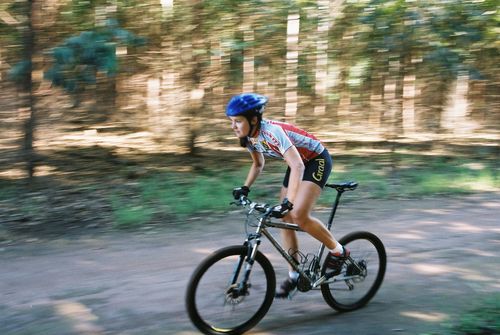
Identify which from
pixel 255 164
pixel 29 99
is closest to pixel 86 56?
pixel 29 99

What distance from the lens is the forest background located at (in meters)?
9.00

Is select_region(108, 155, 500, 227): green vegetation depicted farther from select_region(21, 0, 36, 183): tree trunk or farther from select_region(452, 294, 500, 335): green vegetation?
select_region(452, 294, 500, 335): green vegetation

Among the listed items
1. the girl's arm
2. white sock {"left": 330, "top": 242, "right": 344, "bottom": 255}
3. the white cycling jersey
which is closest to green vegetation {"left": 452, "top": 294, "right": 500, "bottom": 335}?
white sock {"left": 330, "top": 242, "right": 344, "bottom": 255}

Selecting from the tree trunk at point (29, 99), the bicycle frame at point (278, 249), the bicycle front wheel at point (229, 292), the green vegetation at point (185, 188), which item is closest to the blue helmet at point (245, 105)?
the bicycle frame at point (278, 249)

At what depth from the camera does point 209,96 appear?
11.1 m

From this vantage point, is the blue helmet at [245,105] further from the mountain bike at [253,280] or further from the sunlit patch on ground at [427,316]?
the sunlit patch on ground at [427,316]

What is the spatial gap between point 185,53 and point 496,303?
7.60m

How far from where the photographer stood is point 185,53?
35.2 ft

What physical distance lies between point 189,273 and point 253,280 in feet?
5.72

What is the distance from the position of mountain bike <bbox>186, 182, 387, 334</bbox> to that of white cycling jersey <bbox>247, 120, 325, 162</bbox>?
380 mm

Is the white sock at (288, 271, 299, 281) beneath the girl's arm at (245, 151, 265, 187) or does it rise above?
beneath

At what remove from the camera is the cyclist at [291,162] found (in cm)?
432

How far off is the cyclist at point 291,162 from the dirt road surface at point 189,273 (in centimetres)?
62

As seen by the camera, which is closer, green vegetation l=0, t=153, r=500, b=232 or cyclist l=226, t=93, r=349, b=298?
cyclist l=226, t=93, r=349, b=298
